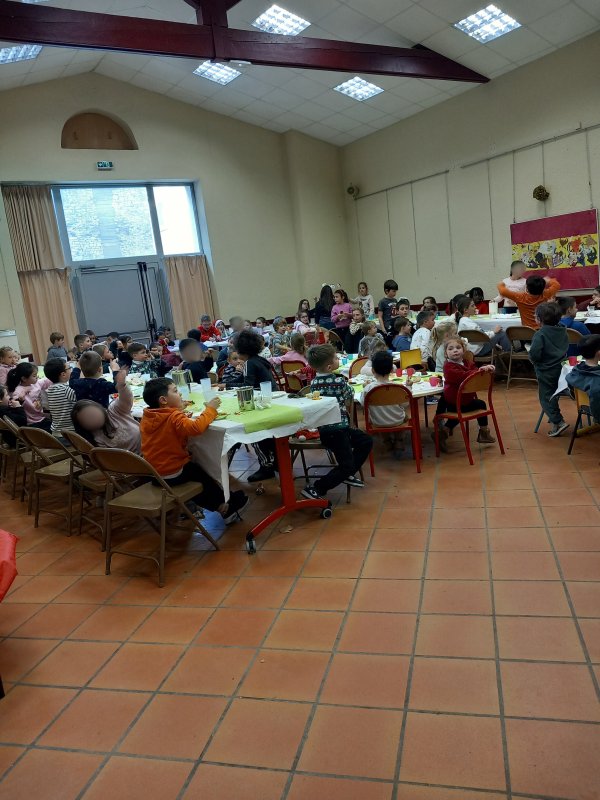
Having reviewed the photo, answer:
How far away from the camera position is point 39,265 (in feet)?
33.3

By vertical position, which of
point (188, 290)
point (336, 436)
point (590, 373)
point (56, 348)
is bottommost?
point (336, 436)

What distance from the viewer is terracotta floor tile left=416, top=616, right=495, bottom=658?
239 cm

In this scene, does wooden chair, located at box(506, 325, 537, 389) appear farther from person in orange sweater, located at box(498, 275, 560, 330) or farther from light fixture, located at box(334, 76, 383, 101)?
light fixture, located at box(334, 76, 383, 101)

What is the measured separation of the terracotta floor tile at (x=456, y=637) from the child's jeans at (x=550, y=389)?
2945 mm

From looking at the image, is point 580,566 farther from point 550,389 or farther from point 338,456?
point 550,389

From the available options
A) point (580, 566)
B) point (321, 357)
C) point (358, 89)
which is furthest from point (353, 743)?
point (358, 89)

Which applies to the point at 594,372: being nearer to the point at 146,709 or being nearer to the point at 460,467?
the point at 460,467

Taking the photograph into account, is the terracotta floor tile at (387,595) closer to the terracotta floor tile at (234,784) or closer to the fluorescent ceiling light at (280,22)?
the terracotta floor tile at (234,784)

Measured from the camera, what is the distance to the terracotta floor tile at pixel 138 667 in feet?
8.07

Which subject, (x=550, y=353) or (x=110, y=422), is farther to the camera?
(x=550, y=353)

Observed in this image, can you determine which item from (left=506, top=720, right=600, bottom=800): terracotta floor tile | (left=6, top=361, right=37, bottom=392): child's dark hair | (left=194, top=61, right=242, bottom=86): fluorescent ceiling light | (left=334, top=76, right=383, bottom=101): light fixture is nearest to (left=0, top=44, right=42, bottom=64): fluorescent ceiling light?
(left=194, top=61, right=242, bottom=86): fluorescent ceiling light

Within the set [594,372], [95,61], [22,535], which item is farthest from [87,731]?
[95,61]

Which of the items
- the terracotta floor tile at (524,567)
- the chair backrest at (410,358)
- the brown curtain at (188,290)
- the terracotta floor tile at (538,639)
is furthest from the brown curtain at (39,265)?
the terracotta floor tile at (538,639)

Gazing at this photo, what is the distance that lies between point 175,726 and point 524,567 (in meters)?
1.87
